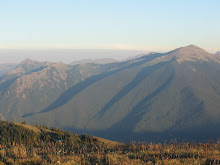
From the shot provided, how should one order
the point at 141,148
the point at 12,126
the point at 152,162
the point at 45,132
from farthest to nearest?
the point at 12,126 → the point at 45,132 → the point at 141,148 → the point at 152,162

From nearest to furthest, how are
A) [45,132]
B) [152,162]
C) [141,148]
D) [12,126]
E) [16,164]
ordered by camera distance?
[16,164]
[152,162]
[141,148]
[45,132]
[12,126]

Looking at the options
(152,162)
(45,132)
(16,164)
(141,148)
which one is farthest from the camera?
(45,132)

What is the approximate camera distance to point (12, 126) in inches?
4633

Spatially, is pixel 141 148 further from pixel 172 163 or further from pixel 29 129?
pixel 29 129

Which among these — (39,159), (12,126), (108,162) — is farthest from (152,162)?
(12,126)

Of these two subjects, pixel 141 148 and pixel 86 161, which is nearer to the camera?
pixel 86 161

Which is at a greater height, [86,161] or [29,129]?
[86,161]

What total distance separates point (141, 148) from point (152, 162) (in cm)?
555

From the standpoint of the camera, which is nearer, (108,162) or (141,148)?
(108,162)

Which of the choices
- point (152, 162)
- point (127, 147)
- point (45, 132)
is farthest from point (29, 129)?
point (152, 162)

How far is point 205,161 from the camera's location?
64.1 feet

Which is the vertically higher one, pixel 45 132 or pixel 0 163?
pixel 0 163

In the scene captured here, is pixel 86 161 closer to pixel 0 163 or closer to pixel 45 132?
pixel 0 163

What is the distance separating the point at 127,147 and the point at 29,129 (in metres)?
89.7
